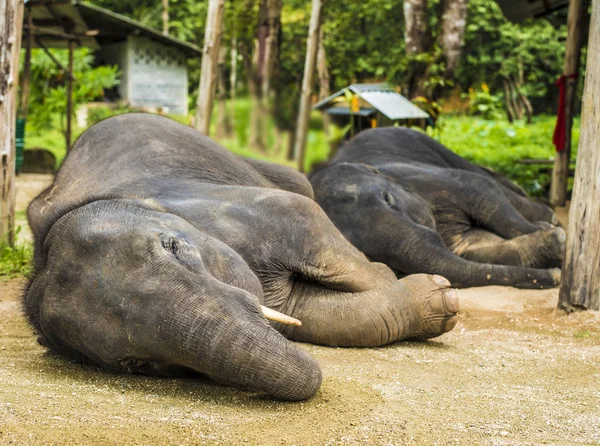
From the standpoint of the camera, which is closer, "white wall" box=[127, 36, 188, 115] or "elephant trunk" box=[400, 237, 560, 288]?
"elephant trunk" box=[400, 237, 560, 288]

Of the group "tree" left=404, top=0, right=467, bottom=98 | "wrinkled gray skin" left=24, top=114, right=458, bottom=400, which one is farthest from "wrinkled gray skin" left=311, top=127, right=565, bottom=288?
"tree" left=404, top=0, right=467, bottom=98

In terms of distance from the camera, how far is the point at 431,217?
23.5ft

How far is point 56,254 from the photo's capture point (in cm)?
374

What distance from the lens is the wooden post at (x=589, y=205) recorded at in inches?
218

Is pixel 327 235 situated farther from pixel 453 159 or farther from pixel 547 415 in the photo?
pixel 453 159

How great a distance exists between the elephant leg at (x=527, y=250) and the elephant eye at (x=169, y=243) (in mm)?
4121

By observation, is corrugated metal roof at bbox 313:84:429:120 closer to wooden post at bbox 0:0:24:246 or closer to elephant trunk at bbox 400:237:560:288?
wooden post at bbox 0:0:24:246

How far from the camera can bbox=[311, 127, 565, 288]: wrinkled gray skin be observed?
6473 millimetres

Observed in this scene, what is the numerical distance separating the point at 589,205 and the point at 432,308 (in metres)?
1.49

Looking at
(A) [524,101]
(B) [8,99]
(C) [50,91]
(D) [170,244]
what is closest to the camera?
(D) [170,244]

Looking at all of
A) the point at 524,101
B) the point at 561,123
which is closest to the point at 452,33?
the point at 561,123

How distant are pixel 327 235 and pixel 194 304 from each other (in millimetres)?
1528

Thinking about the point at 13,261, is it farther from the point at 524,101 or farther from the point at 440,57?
the point at 524,101

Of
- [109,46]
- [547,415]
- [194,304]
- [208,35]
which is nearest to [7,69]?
[208,35]
